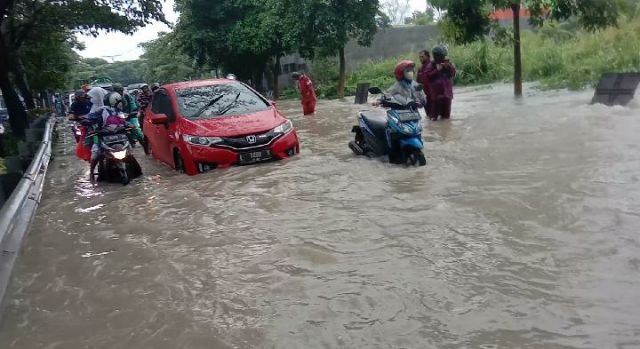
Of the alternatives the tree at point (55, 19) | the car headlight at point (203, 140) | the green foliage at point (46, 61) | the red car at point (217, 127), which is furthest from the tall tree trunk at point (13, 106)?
the car headlight at point (203, 140)

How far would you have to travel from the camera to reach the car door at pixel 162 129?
985 centimetres

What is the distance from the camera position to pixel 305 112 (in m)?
18.3

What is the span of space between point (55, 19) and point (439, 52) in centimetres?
1217

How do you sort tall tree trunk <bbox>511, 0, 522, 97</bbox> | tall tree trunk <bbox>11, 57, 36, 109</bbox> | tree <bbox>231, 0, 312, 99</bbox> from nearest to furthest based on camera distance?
1. tall tree trunk <bbox>511, 0, 522, 97</bbox>
2. tall tree trunk <bbox>11, 57, 36, 109</bbox>
3. tree <bbox>231, 0, 312, 99</bbox>

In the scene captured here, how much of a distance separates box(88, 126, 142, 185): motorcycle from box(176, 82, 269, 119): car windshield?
0.93 metres

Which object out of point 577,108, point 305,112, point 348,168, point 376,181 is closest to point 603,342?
point 376,181

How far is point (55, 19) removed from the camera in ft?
61.7

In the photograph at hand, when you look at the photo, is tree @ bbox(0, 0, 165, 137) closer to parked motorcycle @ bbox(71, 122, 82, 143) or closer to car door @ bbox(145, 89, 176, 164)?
parked motorcycle @ bbox(71, 122, 82, 143)

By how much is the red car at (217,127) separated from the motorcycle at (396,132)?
→ 125 cm

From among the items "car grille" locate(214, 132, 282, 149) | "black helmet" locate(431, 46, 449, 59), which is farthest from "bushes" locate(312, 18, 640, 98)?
"car grille" locate(214, 132, 282, 149)

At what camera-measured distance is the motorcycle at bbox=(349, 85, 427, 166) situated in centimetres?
837

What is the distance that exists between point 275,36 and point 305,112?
9895 millimetres

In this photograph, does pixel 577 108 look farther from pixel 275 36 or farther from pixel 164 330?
pixel 275 36

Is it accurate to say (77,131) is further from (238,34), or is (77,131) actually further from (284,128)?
(238,34)
